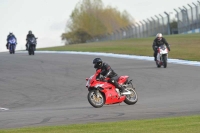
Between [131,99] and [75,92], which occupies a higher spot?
[131,99]

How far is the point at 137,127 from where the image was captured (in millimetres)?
12375

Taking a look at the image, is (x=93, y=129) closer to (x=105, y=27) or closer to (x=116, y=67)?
(x=116, y=67)

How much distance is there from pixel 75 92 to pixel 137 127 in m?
12.4

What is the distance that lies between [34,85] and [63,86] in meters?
1.44

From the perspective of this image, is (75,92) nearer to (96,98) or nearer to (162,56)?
(96,98)

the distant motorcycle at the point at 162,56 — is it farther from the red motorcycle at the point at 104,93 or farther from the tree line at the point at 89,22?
the tree line at the point at 89,22

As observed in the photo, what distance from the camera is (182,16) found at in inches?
2721

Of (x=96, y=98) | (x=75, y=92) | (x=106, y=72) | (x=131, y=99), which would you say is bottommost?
(x=75, y=92)

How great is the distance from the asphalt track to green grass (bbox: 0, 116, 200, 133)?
122cm

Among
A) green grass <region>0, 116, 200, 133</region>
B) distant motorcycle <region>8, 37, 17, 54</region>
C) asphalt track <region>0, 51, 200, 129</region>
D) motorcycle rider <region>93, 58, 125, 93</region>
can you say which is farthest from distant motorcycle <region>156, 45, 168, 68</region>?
distant motorcycle <region>8, 37, 17, 54</region>

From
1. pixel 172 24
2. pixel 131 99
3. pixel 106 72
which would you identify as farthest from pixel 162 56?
pixel 172 24

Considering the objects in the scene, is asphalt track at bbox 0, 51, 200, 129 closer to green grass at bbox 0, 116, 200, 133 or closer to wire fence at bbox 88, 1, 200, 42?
green grass at bbox 0, 116, 200, 133

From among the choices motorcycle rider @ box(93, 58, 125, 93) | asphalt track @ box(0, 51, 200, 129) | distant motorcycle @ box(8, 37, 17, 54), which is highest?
distant motorcycle @ box(8, 37, 17, 54)

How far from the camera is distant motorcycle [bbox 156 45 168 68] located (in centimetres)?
3188
